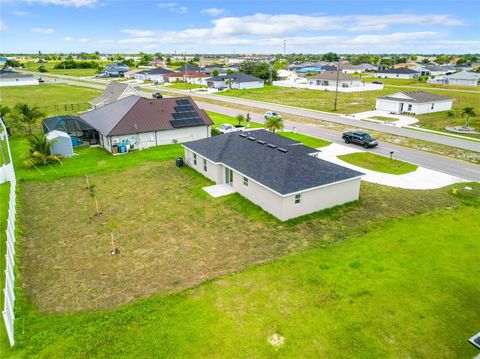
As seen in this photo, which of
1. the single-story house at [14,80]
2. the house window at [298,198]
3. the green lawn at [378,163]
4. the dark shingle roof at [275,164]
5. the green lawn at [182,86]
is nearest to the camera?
the house window at [298,198]

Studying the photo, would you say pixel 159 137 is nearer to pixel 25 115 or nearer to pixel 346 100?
pixel 25 115

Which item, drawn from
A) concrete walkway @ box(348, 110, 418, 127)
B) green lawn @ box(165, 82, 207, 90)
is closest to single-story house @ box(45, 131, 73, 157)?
concrete walkway @ box(348, 110, 418, 127)

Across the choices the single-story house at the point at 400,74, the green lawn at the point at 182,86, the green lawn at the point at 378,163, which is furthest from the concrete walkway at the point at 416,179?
the single-story house at the point at 400,74

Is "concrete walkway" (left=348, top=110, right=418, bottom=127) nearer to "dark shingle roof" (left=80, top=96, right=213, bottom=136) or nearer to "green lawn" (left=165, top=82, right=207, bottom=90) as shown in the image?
"dark shingle roof" (left=80, top=96, right=213, bottom=136)

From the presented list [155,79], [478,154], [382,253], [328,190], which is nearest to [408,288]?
[382,253]

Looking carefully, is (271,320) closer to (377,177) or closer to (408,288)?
(408,288)

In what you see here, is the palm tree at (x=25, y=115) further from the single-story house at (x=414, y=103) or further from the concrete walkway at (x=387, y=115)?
the single-story house at (x=414, y=103)

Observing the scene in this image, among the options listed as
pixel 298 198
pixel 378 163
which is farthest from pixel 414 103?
pixel 298 198
